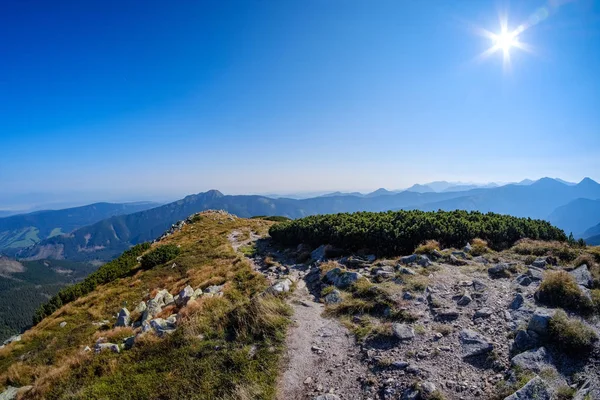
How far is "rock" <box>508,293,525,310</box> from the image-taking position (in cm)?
798

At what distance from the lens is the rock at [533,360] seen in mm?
5609

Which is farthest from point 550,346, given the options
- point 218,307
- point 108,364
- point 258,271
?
point 258,271

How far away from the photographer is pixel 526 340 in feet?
20.8

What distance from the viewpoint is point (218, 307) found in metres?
10.4

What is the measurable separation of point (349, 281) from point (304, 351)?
176 inches

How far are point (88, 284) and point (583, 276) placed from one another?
93.4ft

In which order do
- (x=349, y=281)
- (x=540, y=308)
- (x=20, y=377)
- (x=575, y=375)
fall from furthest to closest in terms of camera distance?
(x=349, y=281), (x=20, y=377), (x=540, y=308), (x=575, y=375)

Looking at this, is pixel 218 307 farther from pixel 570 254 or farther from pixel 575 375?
pixel 570 254

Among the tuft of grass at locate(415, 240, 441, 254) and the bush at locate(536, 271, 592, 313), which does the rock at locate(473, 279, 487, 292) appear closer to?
the bush at locate(536, 271, 592, 313)

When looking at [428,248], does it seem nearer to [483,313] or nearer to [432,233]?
[432,233]

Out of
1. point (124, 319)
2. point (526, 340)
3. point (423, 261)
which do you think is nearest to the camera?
point (526, 340)

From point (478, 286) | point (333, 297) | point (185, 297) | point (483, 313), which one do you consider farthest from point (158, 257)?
point (483, 313)

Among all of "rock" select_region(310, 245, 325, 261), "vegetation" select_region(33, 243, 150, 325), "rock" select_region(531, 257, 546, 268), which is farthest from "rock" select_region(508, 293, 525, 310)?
"vegetation" select_region(33, 243, 150, 325)

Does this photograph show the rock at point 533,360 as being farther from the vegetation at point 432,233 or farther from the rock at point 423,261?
the vegetation at point 432,233
